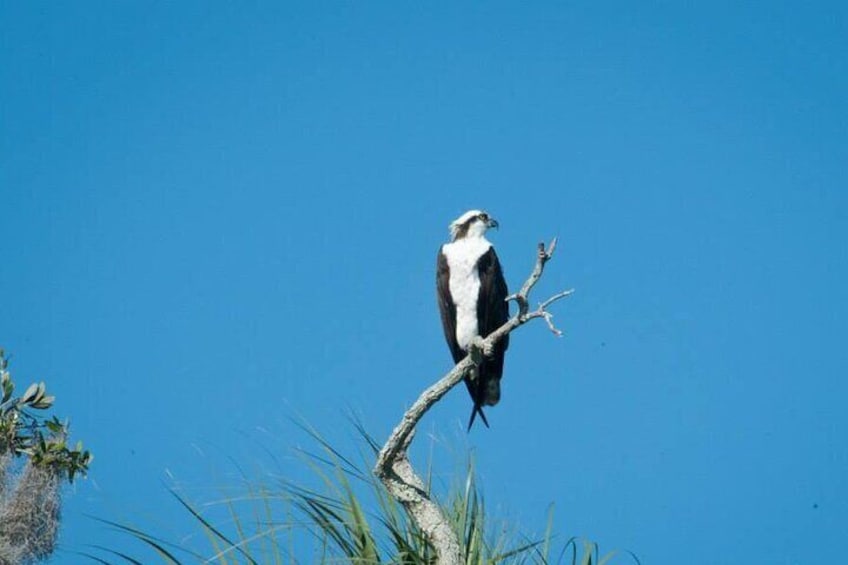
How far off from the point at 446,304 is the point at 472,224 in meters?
0.60

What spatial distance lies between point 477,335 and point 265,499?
3.36 m

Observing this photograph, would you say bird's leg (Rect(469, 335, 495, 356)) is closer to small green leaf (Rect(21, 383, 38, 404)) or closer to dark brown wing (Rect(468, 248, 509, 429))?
dark brown wing (Rect(468, 248, 509, 429))

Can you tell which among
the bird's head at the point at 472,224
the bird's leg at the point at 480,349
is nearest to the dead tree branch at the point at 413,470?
the bird's leg at the point at 480,349

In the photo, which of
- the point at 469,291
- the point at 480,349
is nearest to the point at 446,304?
the point at 469,291

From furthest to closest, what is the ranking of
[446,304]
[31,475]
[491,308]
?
[446,304]
[491,308]
[31,475]

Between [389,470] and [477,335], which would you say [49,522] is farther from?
[477,335]

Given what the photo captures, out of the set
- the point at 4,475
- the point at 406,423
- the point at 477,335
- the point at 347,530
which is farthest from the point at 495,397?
the point at 4,475

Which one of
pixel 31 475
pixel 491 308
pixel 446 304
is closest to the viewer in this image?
pixel 31 475

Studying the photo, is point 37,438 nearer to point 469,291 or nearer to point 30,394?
point 30,394

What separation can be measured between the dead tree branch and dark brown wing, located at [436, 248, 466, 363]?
2183 millimetres

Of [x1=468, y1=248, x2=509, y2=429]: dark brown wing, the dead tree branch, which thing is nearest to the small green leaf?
the dead tree branch

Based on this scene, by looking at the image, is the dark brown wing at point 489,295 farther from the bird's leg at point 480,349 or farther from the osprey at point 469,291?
the bird's leg at point 480,349

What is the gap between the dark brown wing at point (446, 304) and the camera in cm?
773

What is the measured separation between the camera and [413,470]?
5.34 metres
